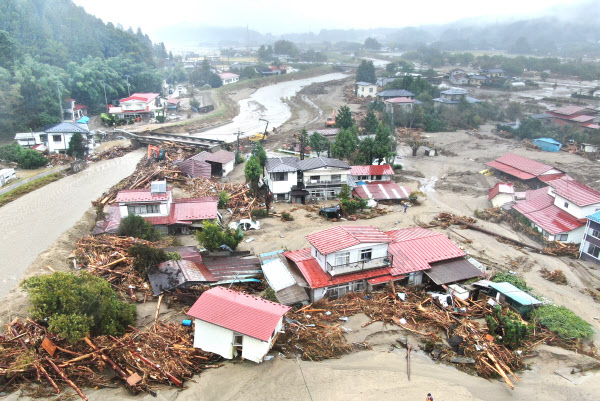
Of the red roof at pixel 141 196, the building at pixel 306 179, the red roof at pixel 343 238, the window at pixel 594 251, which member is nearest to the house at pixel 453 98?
the building at pixel 306 179

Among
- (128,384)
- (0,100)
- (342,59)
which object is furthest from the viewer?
(342,59)

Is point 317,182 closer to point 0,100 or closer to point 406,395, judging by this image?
point 406,395

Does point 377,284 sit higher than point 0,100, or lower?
lower

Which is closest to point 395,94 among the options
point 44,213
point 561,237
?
point 561,237

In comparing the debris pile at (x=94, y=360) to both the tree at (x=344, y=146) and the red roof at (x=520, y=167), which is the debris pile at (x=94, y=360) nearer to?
the tree at (x=344, y=146)

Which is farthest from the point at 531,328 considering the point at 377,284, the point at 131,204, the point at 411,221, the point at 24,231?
A: the point at 24,231

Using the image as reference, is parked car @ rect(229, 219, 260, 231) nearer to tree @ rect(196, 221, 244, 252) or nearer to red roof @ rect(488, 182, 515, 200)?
tree @ rect(196, 221, 244, 252)

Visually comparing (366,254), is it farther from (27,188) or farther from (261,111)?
(261,111)

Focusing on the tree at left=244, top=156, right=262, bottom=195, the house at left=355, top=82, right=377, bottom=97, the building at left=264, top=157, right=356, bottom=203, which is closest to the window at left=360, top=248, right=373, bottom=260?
the building at left=264, top=157, right=356, bottom=203
